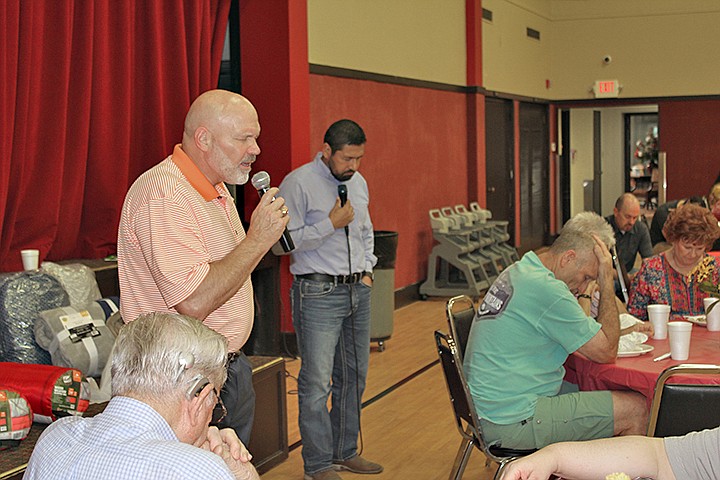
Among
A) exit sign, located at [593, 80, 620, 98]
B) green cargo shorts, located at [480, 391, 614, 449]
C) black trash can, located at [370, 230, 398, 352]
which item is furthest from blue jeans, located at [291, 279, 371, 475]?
exit sign, located at [593, 80, 620, 98]

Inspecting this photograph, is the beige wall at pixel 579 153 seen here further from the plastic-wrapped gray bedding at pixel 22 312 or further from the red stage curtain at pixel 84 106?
the plastic-wrapped gray bedding at pixel 22 312

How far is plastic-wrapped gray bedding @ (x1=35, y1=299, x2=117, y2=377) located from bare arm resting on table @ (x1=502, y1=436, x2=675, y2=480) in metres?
2.57

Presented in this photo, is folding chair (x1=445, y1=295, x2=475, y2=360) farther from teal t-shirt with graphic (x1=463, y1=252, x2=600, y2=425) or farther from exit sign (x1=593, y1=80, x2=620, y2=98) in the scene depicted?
exit sign (x1=593, y1=80, x2=620, y2=98)

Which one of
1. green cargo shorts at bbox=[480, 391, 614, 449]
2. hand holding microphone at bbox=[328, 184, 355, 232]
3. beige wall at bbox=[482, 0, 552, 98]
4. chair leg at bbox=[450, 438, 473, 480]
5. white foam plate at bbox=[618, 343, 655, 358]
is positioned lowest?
chair leg at bbox=[450, 438, 473, 480]

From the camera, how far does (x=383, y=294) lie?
749 centimetres

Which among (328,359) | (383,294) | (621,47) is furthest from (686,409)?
(621,47)

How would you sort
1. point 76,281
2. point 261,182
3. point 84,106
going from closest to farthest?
point 261,182, point 76,281, point 84,106

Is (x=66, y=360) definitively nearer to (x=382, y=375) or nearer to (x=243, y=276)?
(x=243, y=276)

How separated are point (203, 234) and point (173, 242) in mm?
145

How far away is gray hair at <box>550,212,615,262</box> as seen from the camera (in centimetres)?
365

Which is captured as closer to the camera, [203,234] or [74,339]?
[203,234]

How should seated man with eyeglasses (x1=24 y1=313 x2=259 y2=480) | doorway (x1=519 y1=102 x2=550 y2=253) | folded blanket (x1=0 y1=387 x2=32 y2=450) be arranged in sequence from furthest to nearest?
doorway (x1=519 y1=102 x2=550 y2=253) → folded blanket (x1=0 y1=387 x2=32 y2=450) → seated man with eyeglasses (x1=24 y1=313 x2=259 y2=480)

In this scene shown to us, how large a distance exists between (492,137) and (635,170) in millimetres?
8983

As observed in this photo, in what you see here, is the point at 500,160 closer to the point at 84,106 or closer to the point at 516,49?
the point at 516,49
